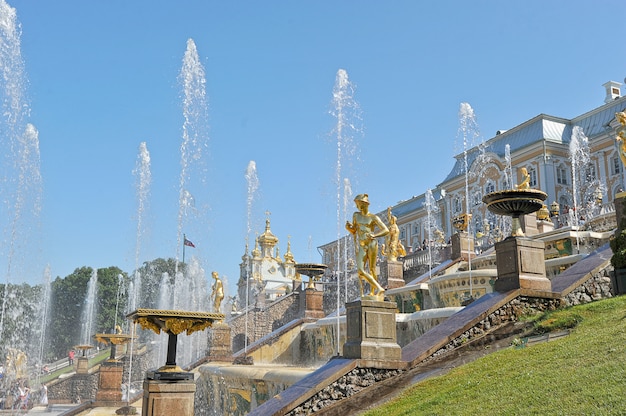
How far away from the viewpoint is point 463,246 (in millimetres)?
25453

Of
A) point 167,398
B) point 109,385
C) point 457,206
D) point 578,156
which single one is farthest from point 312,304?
point 457,206

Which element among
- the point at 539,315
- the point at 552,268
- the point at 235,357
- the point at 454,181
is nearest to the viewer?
the point at 539,315

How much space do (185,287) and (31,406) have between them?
15.6 m

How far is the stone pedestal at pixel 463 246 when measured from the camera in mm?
25359

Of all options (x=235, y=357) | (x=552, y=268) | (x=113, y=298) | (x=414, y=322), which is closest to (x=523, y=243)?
(x=414, y=322)

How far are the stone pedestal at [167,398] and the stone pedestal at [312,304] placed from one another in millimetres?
13656

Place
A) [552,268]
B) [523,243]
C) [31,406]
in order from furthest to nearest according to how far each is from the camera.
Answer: [31,406]
[552,268]
[523,243]

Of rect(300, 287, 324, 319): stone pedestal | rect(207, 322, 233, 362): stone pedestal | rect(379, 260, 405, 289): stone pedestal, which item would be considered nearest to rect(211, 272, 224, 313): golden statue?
rect(207, 322, 233, 362): stone pedestal

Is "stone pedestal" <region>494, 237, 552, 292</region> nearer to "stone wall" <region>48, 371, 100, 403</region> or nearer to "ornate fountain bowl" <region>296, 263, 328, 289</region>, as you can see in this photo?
"ornate fountain bowl" <region>296, 263, 328, 289</region>

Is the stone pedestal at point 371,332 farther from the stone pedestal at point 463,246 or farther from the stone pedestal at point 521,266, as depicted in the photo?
the stone pedestal at point 463,246

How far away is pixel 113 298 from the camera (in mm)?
77125

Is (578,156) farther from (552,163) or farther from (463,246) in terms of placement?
(463,246)

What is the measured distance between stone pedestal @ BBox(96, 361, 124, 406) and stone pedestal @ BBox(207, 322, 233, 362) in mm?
3528

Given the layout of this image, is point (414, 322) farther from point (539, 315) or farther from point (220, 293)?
point (220, 293)
